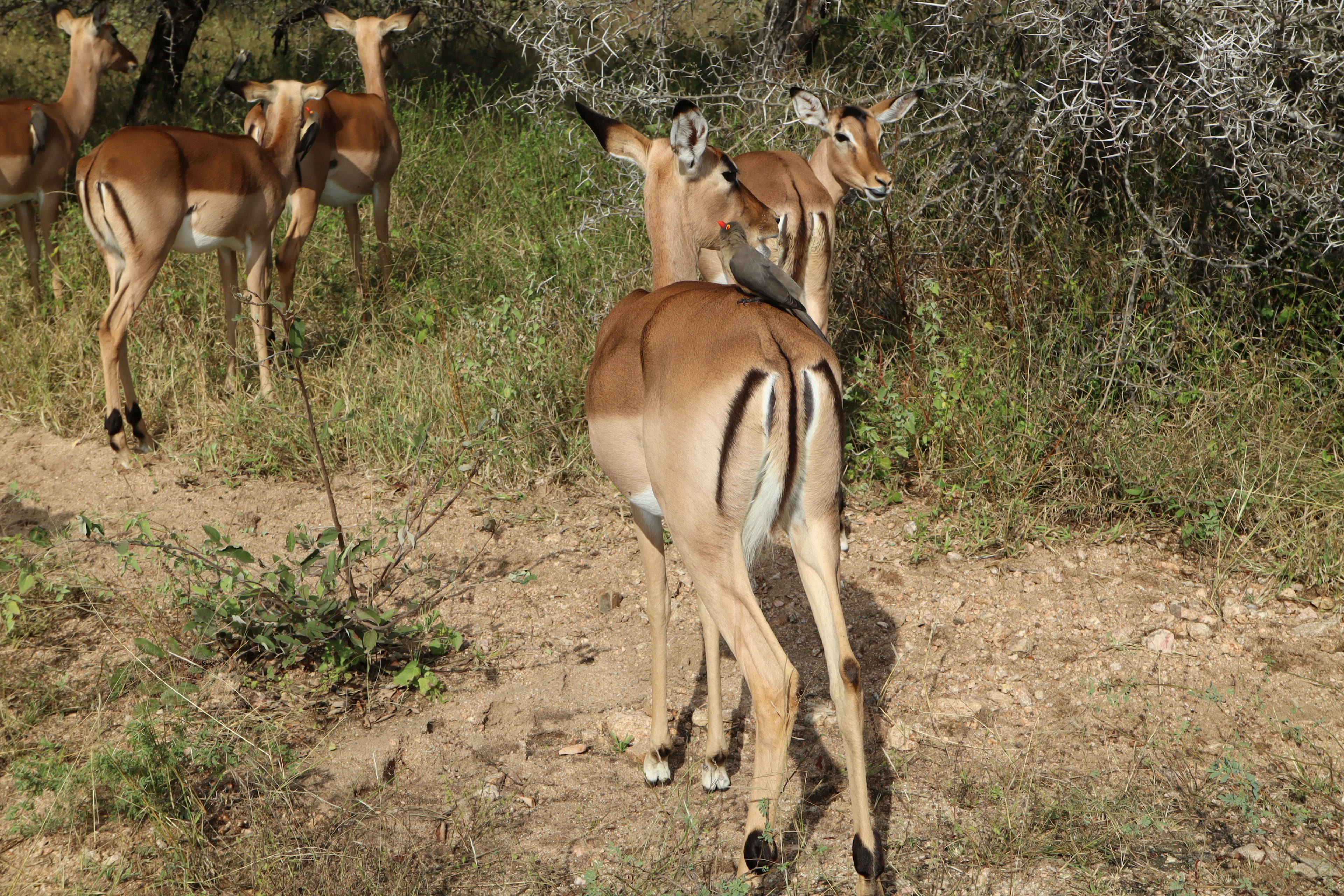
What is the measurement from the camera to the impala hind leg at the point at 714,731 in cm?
295

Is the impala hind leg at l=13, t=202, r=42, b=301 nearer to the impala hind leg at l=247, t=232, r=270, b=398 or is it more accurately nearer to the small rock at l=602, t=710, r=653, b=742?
the impala hind leg at l=247, t=232, r=270, b=398

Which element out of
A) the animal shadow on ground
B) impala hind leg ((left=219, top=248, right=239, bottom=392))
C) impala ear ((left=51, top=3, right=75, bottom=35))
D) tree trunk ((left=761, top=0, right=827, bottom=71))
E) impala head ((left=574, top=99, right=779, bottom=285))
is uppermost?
impala ear ((left=51, top=3, right=75, bottom=35))

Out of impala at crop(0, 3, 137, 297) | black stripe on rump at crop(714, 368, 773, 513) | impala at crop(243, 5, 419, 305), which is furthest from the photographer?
impala at crop(0, 3, 137, 297)

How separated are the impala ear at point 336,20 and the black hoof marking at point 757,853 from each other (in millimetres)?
6368

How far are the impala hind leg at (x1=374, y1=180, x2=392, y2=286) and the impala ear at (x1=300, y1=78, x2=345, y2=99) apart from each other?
31.6 inches

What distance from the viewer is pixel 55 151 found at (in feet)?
20.8

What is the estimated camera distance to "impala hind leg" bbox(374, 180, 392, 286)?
20.6 feet

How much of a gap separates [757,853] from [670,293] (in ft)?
4.53

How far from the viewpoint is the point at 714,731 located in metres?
2.98

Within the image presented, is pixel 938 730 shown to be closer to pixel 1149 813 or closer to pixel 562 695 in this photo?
pixel 1149 813

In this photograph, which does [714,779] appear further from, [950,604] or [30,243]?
[30,243]

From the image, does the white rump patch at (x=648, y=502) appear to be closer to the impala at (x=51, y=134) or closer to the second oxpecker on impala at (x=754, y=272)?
the second oxpecker on impala at (x=754, y=272)

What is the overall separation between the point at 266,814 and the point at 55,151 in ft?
16.9

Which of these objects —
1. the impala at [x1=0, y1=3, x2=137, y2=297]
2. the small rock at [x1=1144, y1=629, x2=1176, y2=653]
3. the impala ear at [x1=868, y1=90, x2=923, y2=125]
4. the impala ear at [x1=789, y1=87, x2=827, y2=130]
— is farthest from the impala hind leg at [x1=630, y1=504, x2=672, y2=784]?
the impala at [x1=0, y1=3, x2=137, y2=297]
